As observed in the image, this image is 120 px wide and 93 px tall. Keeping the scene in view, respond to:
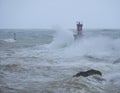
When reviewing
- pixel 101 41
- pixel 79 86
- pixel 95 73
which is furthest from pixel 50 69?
pixel 101 41

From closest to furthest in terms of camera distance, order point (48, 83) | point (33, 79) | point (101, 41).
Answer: point (48, 83) → point (33, 79) → point (101, 41)

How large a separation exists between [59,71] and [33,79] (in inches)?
82.9

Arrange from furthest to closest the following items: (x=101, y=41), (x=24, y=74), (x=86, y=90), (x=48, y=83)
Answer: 1. (x=101, y=41)
2. (x=24, y=74)
3. (x=48, y=83)
4. (x=86, y=90)

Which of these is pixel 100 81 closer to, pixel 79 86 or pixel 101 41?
pixel 79 86

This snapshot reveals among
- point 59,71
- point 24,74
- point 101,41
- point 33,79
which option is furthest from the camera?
point 101,41

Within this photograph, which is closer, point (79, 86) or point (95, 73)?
point (79, 86)

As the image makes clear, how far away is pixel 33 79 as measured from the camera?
33.9 feet

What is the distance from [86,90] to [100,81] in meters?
1.59

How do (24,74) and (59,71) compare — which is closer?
(24,74)

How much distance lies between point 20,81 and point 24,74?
1381 mm

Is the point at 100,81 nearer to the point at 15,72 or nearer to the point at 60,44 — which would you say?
the point at 15,72

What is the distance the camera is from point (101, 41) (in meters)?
27.9

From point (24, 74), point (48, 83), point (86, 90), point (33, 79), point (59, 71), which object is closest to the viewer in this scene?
point (86, 90)

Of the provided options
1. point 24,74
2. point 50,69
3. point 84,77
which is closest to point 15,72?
point 24,74
